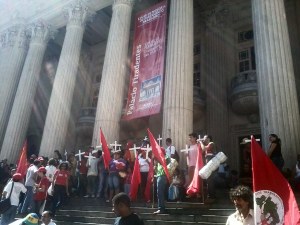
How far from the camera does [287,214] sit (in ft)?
12.6

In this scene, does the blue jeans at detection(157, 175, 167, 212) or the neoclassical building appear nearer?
the blue jeans at detection(157, 175, 167, 212)

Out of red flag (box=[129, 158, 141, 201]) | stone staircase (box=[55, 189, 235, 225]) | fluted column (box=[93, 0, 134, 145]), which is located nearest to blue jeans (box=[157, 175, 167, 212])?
stone staircase (box=[55, 189, 235, 225])

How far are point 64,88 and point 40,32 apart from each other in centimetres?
540

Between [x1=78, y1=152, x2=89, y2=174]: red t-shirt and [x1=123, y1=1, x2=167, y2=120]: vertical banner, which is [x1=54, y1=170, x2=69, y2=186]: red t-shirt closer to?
[x1=78, y1=152, x2=89, y2=174]: red t-shirt

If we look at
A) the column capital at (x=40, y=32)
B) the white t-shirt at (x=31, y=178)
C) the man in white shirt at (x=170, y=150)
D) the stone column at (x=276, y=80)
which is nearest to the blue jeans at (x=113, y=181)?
the man in white shirt at (x=170, y=150)

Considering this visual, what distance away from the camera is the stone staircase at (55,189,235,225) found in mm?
7442

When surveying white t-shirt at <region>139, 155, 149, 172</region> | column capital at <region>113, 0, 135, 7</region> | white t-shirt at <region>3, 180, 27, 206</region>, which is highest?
column capital at <region>113, 0, 135, 7</region>

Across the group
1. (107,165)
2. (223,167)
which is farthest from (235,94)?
(107,165)

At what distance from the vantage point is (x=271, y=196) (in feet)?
13.1

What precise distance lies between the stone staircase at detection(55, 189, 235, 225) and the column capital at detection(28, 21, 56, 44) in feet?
41.9

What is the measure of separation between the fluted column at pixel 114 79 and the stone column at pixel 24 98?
5.47 m

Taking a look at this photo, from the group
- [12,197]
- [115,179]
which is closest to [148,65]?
[115,179]

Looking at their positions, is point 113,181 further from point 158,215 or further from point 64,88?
point 64,88

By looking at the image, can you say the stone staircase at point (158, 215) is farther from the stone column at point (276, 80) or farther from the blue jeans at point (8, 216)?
the stone column at point (276, 80)
